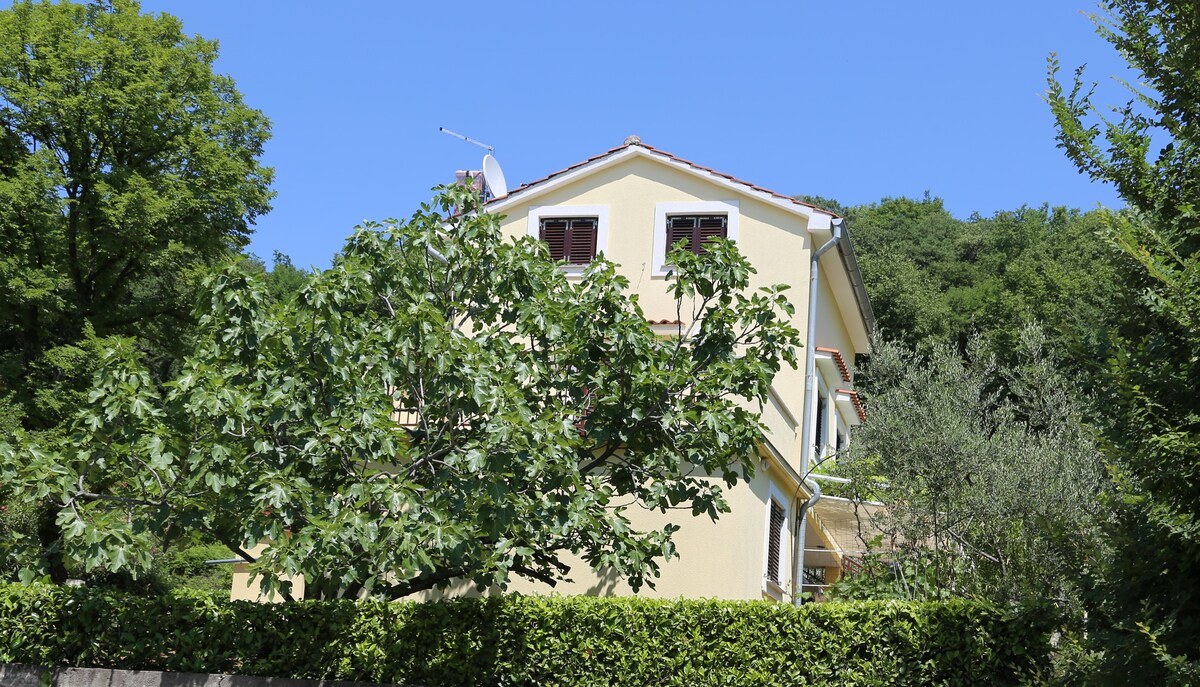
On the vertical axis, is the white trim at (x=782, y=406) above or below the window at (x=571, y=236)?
below

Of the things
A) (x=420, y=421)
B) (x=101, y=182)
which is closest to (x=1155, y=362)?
(x=420, y=421)

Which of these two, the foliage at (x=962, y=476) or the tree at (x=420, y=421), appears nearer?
the tree at (x=420, y=421)

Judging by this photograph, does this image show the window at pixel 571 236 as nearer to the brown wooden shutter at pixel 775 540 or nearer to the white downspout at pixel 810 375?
the white downspout at pixel 810 375

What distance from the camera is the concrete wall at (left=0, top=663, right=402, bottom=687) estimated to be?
46.7 feet

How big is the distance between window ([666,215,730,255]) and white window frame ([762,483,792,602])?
550cm

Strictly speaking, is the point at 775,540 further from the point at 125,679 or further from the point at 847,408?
the point at 125,679

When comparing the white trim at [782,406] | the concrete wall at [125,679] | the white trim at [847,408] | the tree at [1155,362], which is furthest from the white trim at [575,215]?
the tree at [1155,362]

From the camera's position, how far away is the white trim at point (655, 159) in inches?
867

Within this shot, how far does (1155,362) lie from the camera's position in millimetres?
8094

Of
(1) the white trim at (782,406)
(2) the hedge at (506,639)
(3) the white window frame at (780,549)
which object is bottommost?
(2) the hedge at (506,639)

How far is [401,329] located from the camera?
1252cm

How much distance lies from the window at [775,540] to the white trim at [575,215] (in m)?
6.32

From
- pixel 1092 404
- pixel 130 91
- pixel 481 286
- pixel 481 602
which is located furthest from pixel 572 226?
pixel 1092 404

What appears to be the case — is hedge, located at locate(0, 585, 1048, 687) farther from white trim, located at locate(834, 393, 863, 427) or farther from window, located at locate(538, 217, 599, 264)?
white trim, located at locate(834, 393, 863, 427)
